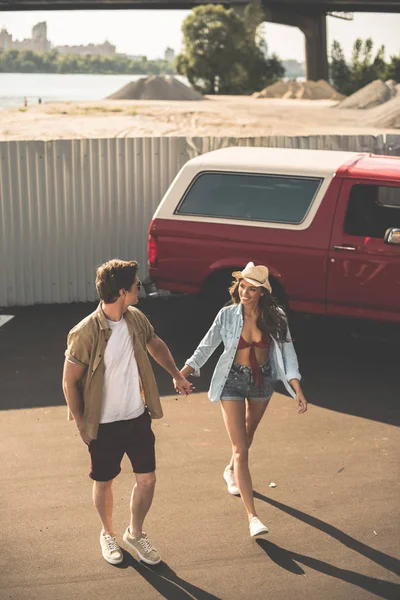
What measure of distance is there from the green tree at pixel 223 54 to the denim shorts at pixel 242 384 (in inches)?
3139

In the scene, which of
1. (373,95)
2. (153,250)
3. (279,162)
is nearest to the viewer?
(279,162)

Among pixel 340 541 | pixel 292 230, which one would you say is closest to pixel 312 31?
pixel 292 230

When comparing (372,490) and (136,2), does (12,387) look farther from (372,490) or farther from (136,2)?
(136,2)

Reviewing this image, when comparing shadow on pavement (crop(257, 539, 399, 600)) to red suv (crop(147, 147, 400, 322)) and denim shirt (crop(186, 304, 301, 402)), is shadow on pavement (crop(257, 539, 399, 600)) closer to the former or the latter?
denim shirt (crop(186, 304, 301, 402))

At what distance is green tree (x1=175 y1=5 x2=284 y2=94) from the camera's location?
84062mm

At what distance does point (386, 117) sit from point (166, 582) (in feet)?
97.6

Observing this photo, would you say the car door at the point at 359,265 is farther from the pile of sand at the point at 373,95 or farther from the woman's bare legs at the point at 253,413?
the pile of sand at the point at 373,95

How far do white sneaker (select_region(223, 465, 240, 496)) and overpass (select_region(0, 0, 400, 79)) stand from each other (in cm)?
7367

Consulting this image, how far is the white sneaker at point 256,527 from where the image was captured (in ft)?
18.7

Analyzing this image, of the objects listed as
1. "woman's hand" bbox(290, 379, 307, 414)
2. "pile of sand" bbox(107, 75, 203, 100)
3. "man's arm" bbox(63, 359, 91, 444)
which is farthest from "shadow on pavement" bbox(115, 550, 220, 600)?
"pile of sand" bbox(107, 75, 203, 100)

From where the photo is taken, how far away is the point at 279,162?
384 inches

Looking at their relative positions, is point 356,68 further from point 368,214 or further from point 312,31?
point 368,214

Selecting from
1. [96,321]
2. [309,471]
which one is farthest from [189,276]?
[96,321]

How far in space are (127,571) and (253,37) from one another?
82.8 meters
